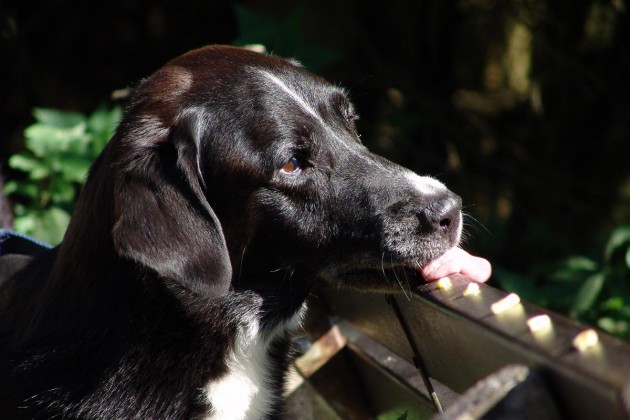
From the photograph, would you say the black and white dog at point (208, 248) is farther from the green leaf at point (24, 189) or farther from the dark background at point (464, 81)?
the dark background at point (464, 81)

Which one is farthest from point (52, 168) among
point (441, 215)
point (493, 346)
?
point (493, 346)

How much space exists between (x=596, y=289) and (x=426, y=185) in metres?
1.61

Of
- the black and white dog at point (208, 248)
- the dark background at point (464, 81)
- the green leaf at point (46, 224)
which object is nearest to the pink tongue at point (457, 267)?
the black and white dog at point (208, 248)

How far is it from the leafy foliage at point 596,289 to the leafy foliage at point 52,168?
6.78 feet

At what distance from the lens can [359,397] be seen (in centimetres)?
296

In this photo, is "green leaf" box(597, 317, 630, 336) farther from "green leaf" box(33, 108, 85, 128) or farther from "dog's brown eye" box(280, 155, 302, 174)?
"green leaf" box(33, 108, 85, 128)

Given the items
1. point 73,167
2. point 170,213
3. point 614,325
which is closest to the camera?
point 170,213

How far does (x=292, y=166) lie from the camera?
2342mm

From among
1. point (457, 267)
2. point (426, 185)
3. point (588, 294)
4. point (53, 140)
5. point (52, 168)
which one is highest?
point (426, 185)

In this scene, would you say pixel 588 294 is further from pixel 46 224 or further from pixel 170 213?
pixel 46 224

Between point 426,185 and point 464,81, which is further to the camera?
point 464,81

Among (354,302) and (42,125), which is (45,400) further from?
(42,125)

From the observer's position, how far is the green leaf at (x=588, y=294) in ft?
11.7

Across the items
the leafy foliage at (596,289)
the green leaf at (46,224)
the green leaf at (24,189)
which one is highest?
the green leaf at (24,189)
